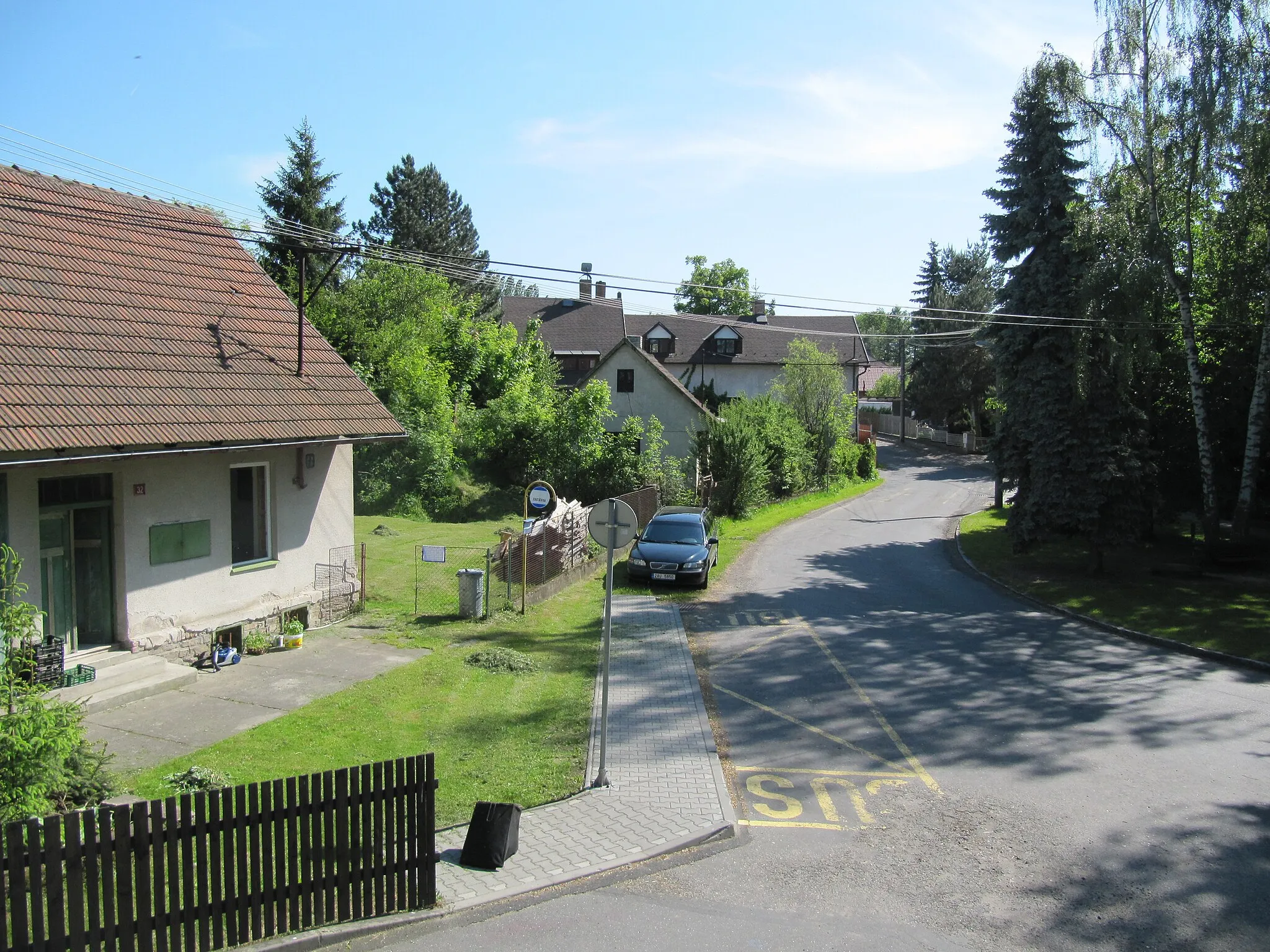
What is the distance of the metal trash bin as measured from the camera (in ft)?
A: 51.6

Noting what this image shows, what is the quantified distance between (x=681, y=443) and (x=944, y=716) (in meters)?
30.4

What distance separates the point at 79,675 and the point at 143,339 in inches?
181

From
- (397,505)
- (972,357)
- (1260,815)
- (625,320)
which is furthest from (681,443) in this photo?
(1260,815)

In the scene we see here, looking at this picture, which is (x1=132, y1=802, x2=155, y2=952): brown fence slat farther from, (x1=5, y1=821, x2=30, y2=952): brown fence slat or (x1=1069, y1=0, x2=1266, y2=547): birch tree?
(x1=1069, y1=0, x2=1266, y2=547): birch tree

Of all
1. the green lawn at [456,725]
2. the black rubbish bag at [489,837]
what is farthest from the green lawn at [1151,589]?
the black rubbish bag at [489,837]

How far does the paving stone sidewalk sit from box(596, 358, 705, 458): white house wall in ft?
93.4

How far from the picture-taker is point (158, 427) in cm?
1131

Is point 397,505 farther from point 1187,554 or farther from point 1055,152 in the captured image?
point 1187,554

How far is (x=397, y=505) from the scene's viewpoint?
30.2 metres

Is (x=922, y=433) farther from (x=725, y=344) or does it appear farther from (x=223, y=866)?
(x=223, y=866)

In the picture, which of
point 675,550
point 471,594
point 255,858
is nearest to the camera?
point 255,858

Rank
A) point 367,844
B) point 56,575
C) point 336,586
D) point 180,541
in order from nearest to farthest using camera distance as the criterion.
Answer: point 367,844
point 56,575
point 180,541
point 336,586

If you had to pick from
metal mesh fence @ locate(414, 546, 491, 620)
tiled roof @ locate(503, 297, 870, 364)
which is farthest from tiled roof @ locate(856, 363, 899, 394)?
metal mesh fence @ locate(414, 546, 491, 620)

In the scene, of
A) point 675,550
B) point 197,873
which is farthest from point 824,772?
point 675,550
